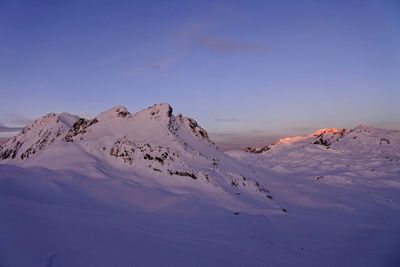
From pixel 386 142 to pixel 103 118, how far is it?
61467mm

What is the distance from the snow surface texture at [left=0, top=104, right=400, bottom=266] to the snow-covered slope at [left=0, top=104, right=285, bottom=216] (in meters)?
0.10

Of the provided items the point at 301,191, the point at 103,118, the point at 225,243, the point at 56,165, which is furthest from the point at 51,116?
the point at 225,243

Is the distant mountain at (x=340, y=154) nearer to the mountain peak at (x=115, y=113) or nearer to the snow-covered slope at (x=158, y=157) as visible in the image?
the snow-covered slope at (x=158, y=157)

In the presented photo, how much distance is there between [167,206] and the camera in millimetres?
22594

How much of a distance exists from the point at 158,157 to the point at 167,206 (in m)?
7.43

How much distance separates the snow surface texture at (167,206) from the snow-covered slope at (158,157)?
0.10 metres

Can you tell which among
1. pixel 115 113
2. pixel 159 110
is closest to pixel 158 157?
pixel 159 110

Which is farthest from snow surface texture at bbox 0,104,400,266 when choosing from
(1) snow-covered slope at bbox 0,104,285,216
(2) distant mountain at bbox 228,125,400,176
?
(2) distant mountain at bbox 228,125,400,176

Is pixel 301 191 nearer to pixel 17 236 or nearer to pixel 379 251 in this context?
pixel 379 251

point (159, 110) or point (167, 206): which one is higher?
point (159, 110)

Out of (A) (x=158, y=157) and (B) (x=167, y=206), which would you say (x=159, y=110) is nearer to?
(A) (x=158, y=157)

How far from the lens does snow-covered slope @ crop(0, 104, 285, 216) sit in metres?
27.1

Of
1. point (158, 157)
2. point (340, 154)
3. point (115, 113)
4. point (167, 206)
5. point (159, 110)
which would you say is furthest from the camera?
point (340, 154)

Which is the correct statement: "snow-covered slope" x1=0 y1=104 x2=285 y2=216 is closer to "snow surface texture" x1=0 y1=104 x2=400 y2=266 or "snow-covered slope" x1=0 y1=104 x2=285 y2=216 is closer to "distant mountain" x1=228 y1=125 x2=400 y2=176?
"snow surface texture" x1=0 y1=104 x2=400 y2=266
